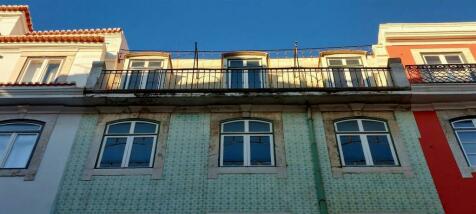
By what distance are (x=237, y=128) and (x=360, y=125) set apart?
8.94ft

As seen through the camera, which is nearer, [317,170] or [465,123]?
[317,170]

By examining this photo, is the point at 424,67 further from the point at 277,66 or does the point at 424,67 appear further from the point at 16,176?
the point at 16,176

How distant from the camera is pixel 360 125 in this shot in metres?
10.5

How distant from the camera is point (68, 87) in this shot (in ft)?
35.9

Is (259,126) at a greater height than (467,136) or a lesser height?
greater

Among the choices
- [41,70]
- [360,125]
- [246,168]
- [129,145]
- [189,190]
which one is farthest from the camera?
[41,70]

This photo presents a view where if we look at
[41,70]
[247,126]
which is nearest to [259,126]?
[247,126]

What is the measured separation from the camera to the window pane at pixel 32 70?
1191 cm

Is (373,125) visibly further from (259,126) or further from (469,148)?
(259,126)

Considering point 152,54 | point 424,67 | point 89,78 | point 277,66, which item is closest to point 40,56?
point 89,78

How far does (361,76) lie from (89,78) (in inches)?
265

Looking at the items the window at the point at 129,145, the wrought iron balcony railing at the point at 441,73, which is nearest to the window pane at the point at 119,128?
the window at the point at 129,145

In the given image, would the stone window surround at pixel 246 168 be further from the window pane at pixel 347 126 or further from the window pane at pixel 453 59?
the window pane at pixel 453 59

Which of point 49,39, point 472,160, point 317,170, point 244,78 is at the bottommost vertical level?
point 317,170
